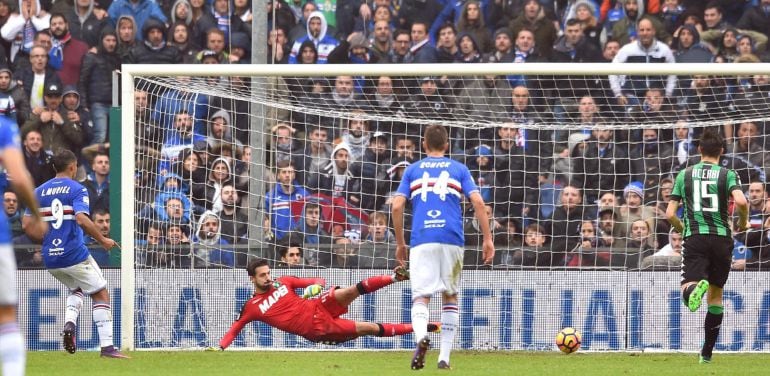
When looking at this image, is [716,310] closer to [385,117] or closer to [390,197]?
[390,197]

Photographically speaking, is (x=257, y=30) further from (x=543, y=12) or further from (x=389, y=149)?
(x=543, y=12)

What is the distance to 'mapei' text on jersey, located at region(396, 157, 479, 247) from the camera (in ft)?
32.8

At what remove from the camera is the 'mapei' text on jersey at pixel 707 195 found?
11.2 metres

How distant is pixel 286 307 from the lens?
40.9ft

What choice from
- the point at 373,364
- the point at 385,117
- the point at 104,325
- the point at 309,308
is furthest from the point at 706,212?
the point at 104,325

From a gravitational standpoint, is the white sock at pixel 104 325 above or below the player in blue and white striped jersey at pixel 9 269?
below

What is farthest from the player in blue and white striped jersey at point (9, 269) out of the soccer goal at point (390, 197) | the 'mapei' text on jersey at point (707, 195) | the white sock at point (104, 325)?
the 'mapei' text on jersey at point (707, 195)

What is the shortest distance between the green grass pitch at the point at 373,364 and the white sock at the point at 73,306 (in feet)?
1.25

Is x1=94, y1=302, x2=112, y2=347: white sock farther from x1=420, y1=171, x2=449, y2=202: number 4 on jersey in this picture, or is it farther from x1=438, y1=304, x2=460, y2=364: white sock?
x1=420, y1=171, x2=449, y2=202: number 4 on jersey

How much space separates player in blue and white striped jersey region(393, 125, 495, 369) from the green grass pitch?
0.61 meters

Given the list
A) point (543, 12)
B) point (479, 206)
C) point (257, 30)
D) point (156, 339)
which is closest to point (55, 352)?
point (156, 339)

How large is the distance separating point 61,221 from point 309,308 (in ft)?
8.38

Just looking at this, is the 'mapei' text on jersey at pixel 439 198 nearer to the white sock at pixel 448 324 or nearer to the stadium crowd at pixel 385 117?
the white sock at pixel 448 324

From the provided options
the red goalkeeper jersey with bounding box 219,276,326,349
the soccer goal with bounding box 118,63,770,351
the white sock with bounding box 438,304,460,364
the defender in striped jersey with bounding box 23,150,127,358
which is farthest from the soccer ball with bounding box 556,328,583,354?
the defender in striped jersey with bounding box 23,150,127,358
